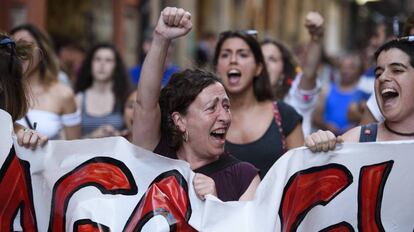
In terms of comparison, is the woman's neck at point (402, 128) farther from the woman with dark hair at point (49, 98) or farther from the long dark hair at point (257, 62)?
the woman with dark hair at point (49, 98)

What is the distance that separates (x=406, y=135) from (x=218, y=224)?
96cm

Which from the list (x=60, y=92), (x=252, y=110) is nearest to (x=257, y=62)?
(x=252, y=110)

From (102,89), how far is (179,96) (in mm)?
3772

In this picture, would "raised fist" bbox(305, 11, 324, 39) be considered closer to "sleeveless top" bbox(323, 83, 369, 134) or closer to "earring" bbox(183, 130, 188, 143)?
"earring" bbox(183, 130, 188, 143)

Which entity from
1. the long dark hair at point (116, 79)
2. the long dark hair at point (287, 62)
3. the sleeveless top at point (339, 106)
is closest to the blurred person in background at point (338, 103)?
the sleeveless top at point (339, 106)

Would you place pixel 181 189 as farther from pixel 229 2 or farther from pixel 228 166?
pixel 229 2

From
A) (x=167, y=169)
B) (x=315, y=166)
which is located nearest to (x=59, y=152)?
(x=167, y=169)

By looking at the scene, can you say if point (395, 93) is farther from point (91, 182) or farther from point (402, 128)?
point (91, 182)

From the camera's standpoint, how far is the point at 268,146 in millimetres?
5145

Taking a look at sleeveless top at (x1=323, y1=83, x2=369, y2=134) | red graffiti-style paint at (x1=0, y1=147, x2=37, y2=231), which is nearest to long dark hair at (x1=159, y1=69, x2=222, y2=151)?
red graffiti-style paint at (x1=0, y1=147, x2=37, y2=231)

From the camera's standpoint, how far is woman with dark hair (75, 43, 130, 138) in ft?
24.7

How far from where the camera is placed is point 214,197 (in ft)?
12.6

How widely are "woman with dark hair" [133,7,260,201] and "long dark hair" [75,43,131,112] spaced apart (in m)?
3.48

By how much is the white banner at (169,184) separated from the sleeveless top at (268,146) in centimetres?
107
